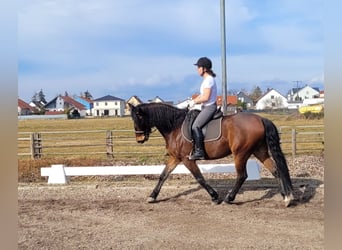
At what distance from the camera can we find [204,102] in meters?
6.32

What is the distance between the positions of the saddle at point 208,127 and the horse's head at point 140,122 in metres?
0.63

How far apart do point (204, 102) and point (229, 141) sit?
28.8 inches

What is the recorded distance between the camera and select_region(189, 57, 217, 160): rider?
6.26 m

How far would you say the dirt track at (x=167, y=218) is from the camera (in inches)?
176

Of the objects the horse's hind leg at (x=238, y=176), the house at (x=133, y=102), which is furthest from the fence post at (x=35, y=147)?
the horse's hind leg at (x=238, y=176)

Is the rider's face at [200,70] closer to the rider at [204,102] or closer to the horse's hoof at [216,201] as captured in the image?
the rider at [204,102]

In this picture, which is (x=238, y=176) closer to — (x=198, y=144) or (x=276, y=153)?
(x=276, y=153)

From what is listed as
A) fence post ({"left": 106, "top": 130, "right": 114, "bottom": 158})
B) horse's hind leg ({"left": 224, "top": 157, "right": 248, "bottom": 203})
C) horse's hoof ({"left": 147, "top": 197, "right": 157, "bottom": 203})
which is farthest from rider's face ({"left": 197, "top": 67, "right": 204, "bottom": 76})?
fence post ({"left": 106, "top": 130, "right": 114, "bottom": 158})

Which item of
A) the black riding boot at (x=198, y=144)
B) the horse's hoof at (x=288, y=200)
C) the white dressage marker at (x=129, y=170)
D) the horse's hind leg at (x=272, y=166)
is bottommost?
the horse's hoof at (x=288, y=200)

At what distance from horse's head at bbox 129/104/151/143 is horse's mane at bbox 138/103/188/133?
0.05 meters

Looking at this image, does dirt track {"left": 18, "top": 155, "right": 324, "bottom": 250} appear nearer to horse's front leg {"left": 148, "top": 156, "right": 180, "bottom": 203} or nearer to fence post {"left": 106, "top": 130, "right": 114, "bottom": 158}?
horse's front leg {"left": 148, "top": 156, "right": 180, "bottom": 203}
